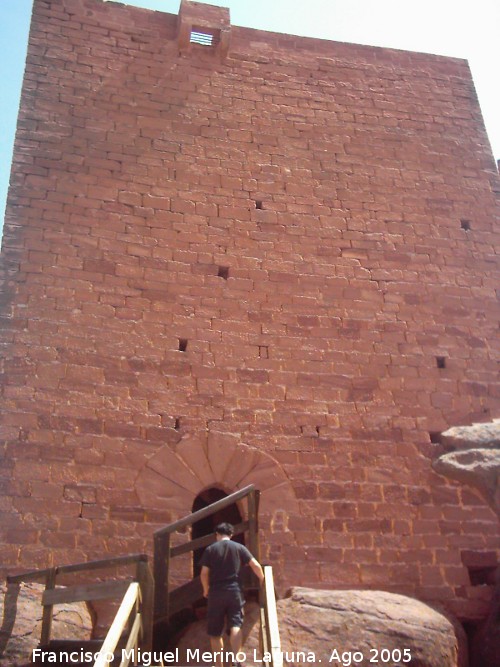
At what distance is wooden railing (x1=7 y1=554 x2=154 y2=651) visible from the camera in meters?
5.30

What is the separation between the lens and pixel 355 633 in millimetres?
6125

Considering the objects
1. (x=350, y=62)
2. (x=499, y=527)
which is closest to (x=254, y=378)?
(x=499, y=527)

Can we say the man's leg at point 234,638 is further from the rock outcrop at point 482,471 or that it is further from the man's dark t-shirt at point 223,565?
the rock outcrop at point 482,471

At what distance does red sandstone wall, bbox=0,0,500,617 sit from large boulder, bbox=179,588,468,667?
44 centimetres

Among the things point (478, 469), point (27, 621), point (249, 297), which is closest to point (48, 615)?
point (27, 621)

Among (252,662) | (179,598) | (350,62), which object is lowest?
(252,662)

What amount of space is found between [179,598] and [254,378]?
8.58 ft

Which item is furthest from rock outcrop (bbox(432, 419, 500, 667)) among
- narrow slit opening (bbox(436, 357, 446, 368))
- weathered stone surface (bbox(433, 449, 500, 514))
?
narrow slit opening (bbox(436, 357, 446, 368))

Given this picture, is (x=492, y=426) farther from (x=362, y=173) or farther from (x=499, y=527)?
(x=362, y=173)

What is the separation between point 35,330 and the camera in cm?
753

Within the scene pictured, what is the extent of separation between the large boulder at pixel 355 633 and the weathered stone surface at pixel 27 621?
2.85ft

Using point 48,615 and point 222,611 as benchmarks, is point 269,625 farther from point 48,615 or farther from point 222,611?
point 48,615

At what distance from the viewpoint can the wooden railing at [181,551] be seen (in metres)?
5.72

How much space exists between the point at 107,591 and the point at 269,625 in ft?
3.90
